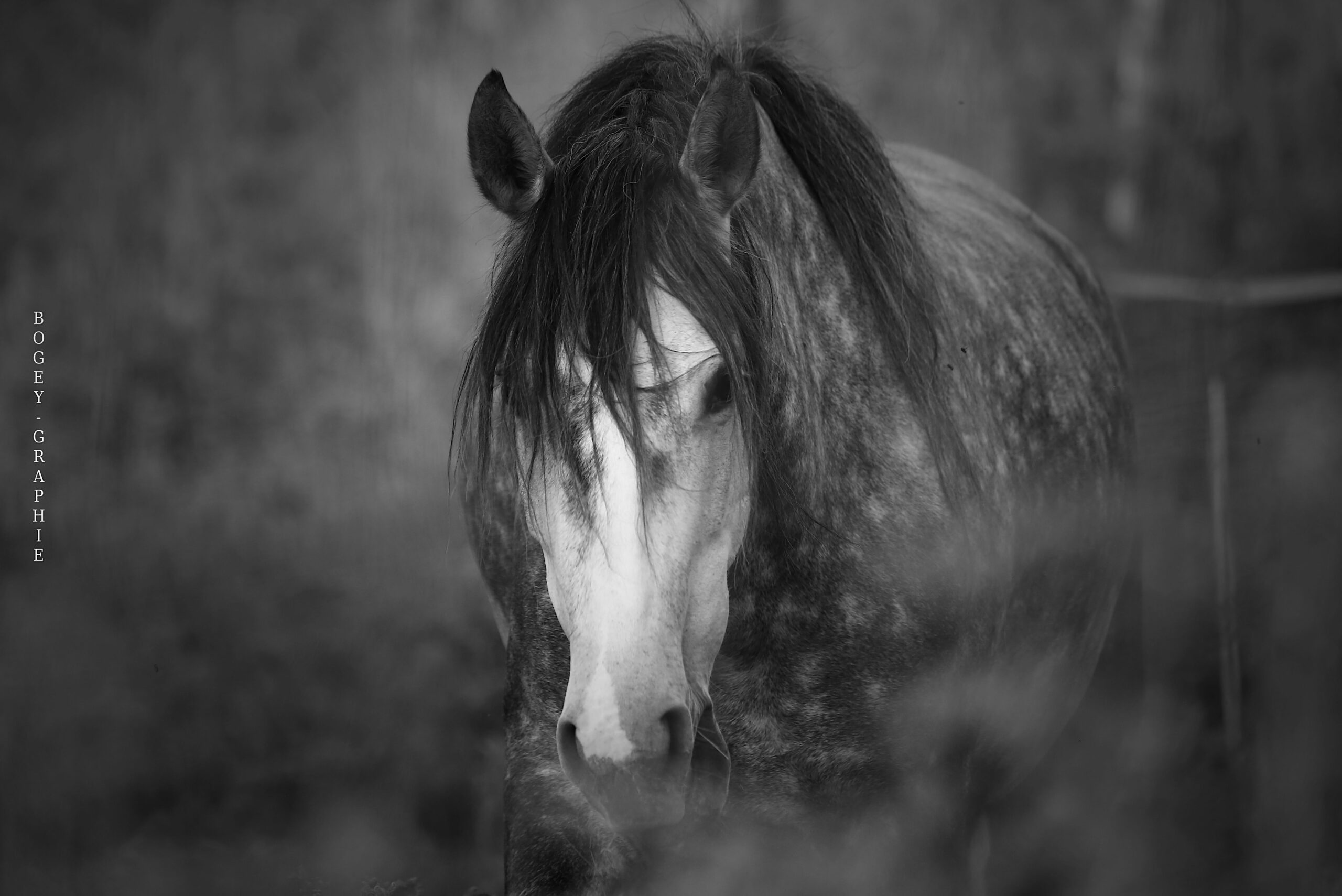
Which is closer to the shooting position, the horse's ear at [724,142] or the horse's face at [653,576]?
the horse's face at [653,576]

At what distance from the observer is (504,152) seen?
5.67 ft

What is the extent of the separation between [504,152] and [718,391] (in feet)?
1.83

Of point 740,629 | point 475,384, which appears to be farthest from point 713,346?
point 740,629

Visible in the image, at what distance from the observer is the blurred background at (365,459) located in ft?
10.4

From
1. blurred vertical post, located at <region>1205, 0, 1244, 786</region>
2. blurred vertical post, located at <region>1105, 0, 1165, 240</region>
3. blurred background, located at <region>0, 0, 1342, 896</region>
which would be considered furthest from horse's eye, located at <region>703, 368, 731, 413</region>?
blurred vertical post, located at <region>1105, 0, 1165, 240</region>

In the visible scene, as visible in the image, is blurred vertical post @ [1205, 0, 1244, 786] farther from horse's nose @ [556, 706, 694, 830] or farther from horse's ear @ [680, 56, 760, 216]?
horse's nose @ [556, 706, 694, 830]

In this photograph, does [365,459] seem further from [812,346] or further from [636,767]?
[636,767]

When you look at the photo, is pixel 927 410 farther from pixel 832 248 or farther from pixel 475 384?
pixel 475 384

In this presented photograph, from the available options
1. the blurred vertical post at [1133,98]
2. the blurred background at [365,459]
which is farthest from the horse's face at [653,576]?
the blurred vertical post at [1133,98]

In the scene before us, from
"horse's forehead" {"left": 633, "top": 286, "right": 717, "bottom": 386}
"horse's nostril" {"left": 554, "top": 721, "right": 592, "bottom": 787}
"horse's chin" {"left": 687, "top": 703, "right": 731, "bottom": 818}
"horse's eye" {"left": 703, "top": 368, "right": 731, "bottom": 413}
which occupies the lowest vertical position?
"horse's chin" {"left": 687, "top": 703, "right": 731, "bottom": 818}

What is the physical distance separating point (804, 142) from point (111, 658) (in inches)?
104

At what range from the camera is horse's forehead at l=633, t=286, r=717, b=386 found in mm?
1534

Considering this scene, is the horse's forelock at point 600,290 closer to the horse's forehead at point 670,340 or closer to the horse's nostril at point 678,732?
the horse's forehead at point 670,340

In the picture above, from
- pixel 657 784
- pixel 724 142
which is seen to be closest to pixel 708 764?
pixel 657 784
